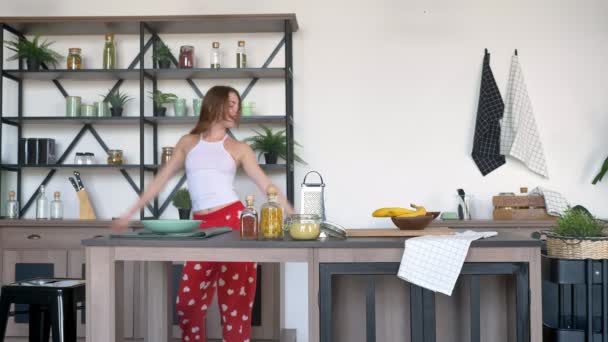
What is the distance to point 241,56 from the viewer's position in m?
4.74

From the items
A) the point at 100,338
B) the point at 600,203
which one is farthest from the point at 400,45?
the point at 100,338

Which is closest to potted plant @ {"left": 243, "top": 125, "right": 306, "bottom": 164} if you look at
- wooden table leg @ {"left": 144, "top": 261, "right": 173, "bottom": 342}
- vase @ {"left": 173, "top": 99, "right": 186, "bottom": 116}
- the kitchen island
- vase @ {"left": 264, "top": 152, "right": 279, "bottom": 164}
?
vase @ {"left": 264, "top": 152, "right": 279, "bottom": 164}

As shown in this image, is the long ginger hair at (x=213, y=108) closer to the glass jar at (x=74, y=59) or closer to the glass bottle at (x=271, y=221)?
the glass bottle at (x=271, y=221)

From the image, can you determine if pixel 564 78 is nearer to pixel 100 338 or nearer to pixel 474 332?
pixel 474 332

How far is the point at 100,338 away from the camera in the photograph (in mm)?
2582

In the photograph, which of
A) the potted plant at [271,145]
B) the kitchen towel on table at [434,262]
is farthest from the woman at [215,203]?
the potted plant at [271,145]

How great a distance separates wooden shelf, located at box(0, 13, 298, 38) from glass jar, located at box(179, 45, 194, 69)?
0.15 m

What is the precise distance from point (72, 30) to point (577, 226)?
138 inches

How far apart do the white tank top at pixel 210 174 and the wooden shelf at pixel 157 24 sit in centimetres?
153

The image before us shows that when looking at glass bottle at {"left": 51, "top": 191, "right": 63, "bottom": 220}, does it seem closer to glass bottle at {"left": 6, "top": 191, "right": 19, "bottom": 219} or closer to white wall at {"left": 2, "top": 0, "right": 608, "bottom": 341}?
glass bottle at {"left": 6, "top": 191, "right": 19, "bottom": 219}

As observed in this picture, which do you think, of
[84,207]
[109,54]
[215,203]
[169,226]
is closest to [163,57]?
[109,54]

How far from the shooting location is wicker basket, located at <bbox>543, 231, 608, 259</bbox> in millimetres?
2590

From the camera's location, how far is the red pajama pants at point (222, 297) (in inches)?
121

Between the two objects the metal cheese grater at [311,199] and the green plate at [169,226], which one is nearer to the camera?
the green plate at [169,226]
